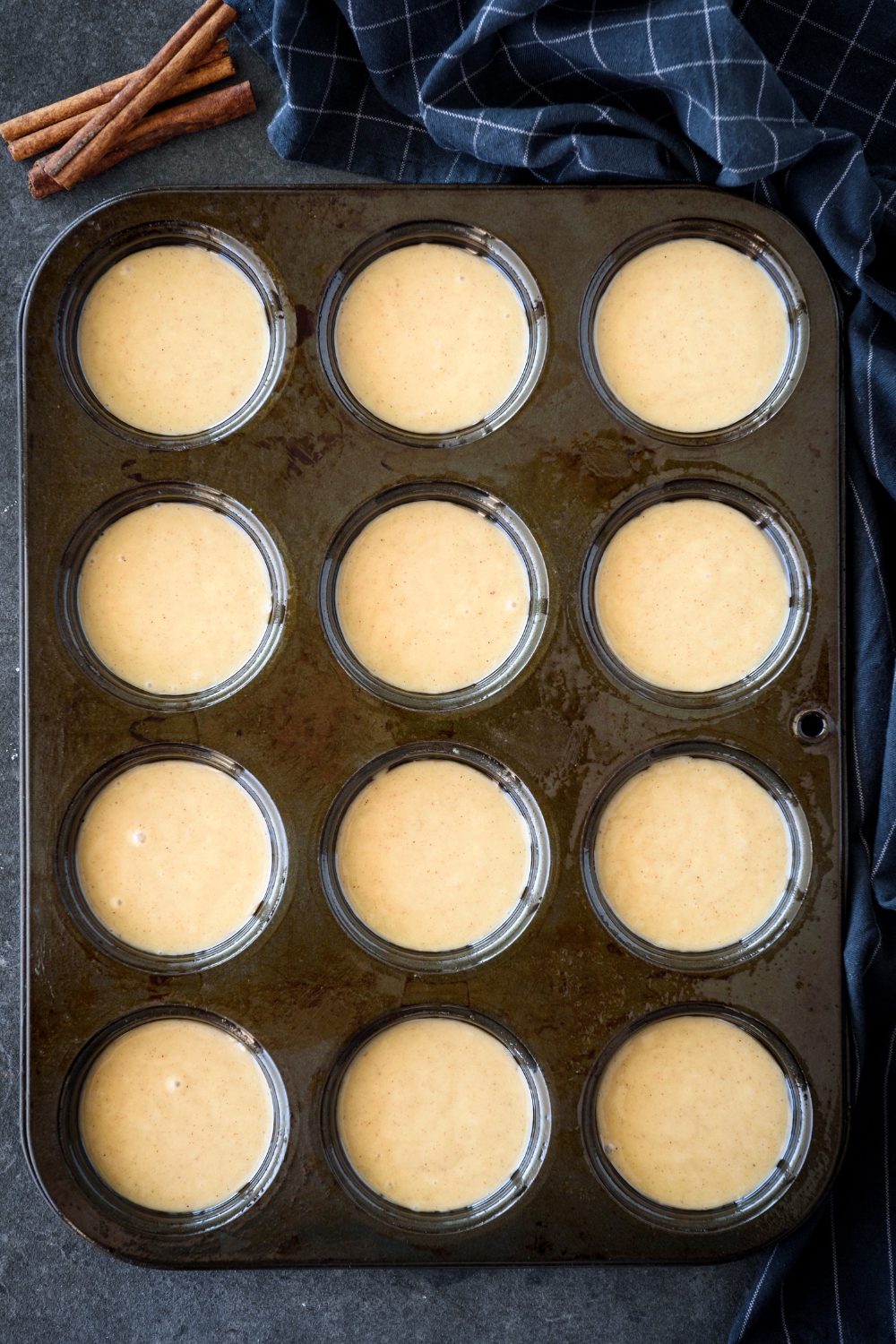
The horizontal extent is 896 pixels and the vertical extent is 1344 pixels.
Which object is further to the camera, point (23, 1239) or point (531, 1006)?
point (23, 1239)

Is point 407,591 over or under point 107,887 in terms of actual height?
over

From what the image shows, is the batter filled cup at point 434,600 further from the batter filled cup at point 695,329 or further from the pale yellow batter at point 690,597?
the batter filled cup at point 695,329

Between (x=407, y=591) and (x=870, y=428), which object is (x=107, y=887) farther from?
(x=870, y=428)

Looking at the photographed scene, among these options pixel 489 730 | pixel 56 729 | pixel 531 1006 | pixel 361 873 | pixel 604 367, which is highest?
pixel 604 367

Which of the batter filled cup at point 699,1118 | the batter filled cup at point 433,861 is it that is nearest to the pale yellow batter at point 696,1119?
the batter filled cup at point 699,1118

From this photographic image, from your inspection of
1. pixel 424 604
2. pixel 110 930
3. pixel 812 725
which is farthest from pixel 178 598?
pixel 812 725

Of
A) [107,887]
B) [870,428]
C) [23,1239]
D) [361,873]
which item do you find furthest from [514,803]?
[23,1239]

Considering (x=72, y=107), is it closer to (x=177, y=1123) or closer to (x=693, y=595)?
(x=693, y=595)
